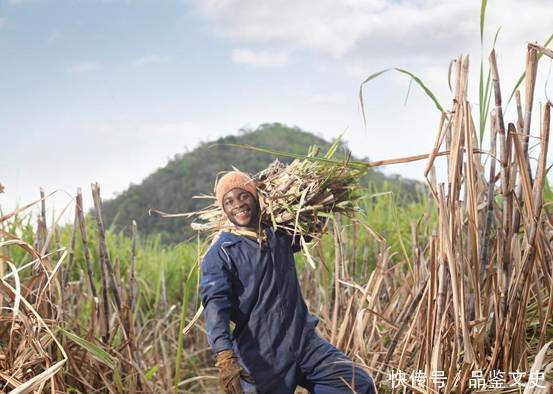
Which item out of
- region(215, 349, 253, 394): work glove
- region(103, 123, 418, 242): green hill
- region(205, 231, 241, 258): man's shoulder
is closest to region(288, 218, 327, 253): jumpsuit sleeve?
region(205, 231, 241, 258): man's shoulder

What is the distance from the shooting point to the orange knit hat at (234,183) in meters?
2.54

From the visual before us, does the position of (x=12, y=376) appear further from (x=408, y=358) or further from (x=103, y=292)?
(x=408, y=358)

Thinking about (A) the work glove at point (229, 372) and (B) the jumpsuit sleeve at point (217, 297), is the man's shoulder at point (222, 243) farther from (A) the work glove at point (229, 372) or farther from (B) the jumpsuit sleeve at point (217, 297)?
(A) the work glove at point (229, 372)

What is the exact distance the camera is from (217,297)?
2.48m

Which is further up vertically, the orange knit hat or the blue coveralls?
the orange knit hat

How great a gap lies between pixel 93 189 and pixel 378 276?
1.26 metres

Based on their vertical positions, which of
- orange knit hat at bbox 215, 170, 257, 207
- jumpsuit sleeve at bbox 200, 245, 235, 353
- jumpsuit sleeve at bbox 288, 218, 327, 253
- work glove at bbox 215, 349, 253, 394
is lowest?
work glove at bbox 215, 349, 253, 394

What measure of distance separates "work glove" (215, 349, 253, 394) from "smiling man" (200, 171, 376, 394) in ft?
0.34

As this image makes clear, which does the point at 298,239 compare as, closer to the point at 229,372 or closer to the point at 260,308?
the point at 260,308

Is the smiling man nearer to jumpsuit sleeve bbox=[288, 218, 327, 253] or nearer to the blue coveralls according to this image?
the blue coveralls

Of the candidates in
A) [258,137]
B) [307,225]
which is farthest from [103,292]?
[258,137]

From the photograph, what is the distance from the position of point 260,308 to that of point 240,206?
0.37 meters

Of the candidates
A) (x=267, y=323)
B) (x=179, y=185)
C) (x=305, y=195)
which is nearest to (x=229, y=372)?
(x=267, y=323)

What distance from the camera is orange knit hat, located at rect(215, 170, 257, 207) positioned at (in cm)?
254
